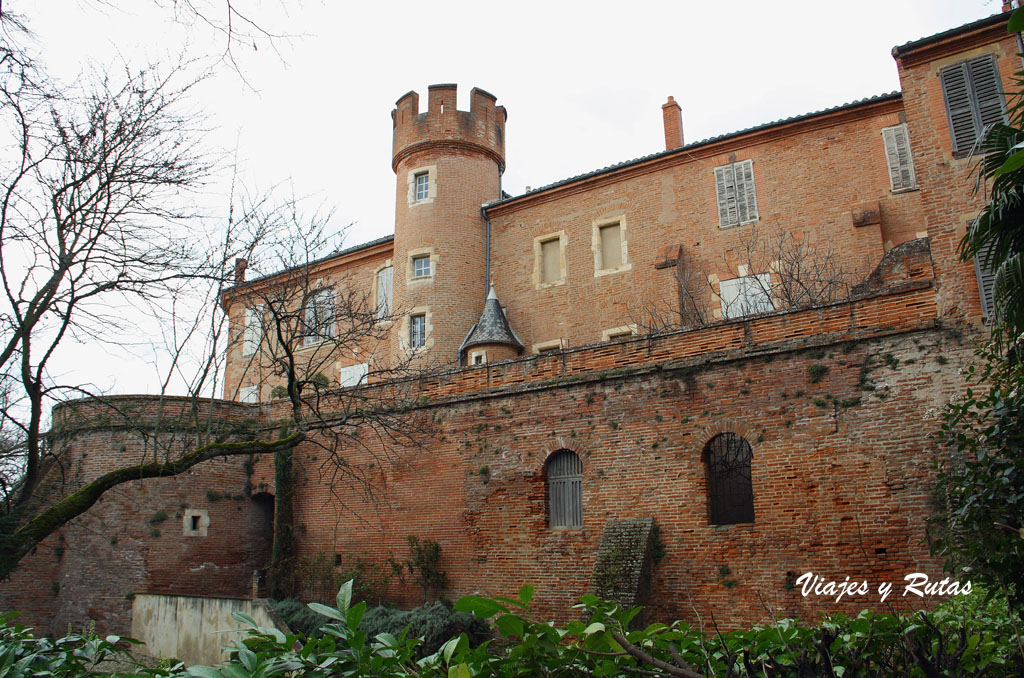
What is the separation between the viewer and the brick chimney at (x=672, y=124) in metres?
23.7

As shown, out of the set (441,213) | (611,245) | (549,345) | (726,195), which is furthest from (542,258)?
(726,195)

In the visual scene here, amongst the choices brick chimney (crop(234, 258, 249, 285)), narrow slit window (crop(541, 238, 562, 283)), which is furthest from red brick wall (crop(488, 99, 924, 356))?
brick chimney (crop(234, 258, 249, 285))

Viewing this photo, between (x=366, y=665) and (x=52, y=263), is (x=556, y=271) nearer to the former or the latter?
(x=52, y=263)

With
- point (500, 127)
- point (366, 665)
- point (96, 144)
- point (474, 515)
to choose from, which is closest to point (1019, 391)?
point (366, 665)

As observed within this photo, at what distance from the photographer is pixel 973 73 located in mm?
13258

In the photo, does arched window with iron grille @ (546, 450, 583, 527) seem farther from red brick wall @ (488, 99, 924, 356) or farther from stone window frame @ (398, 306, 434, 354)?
stone window frame @ (398, 306, 434, 354)

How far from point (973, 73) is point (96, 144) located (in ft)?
43.6

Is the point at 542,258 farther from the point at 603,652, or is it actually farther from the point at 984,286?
the point at 603,652

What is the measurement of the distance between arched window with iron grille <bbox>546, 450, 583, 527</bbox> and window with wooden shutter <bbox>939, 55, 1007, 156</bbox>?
319 inches

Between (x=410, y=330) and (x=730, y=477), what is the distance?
1187 cm

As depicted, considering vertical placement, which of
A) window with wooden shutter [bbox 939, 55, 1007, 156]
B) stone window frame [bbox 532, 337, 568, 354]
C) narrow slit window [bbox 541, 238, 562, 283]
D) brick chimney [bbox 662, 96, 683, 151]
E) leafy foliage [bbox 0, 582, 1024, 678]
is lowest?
leafy foliage [bbox 0, 582, 1024, 678]

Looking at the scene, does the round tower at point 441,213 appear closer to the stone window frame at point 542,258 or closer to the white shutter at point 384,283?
the stone window frame at point 542,258

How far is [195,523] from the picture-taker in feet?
63.7

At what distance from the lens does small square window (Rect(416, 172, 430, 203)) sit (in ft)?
78.7
